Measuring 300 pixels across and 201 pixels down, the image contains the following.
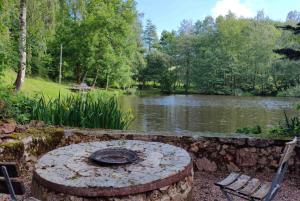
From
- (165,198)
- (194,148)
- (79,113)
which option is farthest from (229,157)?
(79,113)

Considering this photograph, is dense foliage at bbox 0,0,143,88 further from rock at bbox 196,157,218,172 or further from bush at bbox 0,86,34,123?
rock at bbox 196,157,218,172

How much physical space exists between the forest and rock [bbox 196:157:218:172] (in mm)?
20443

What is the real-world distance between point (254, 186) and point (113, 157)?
4.20 ft

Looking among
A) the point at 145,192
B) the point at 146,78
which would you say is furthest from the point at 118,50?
the point at 145,192

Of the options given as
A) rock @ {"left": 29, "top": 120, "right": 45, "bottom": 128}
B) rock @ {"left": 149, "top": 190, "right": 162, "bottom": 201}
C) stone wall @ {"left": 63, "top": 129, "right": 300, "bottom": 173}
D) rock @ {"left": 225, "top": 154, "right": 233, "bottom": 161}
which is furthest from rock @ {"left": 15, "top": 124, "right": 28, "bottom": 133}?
rock @ {"left": 225, "top": 154, "right": 233, "bottom": 161}

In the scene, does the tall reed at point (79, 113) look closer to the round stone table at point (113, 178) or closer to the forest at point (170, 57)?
the round stone table at point (113, 178)

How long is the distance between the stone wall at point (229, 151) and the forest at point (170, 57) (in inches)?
794

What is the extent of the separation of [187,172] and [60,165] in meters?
→ 1.13

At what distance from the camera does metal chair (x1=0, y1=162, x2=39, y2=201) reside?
1.94m

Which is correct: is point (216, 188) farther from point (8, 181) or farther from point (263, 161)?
point (8, 181)

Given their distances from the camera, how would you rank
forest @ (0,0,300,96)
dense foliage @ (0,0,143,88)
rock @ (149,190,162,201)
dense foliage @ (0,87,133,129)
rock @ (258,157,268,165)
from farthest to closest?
forest @ (0,0,300,96) → dense foliage @ (0,0,143,88) → dense foliage @ (0,87,133,129) → rock @ (258,157,268,165) → rock @ (149,190,162,201)

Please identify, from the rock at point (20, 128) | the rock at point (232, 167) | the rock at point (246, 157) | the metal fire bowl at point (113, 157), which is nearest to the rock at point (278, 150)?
the rock at point (246, 157)

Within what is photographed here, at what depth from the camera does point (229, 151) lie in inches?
163

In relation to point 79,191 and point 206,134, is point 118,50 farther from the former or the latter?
point 79,191
